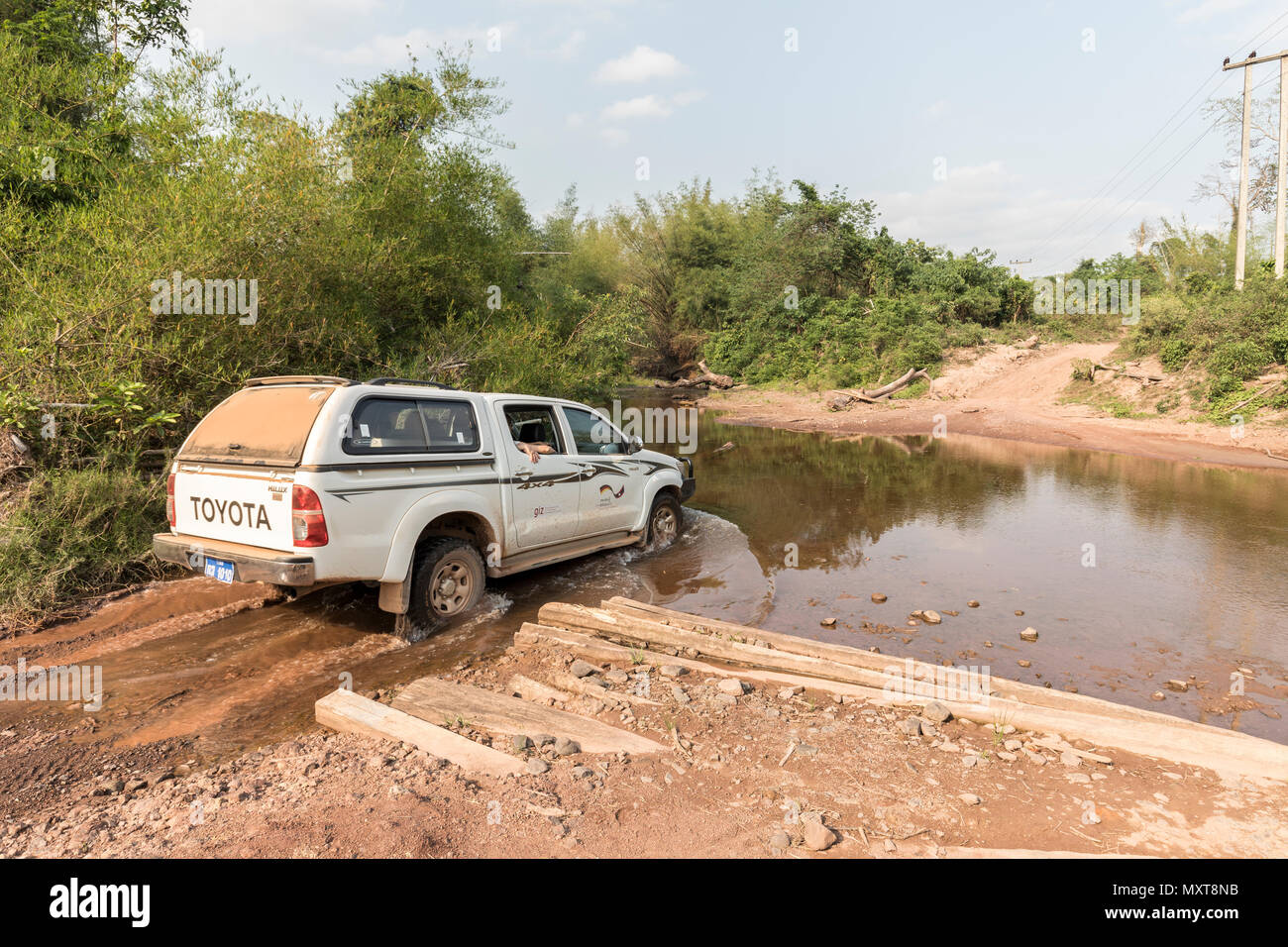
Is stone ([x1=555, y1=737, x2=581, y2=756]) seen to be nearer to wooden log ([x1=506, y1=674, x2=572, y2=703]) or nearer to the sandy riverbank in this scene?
the sandy riverbank

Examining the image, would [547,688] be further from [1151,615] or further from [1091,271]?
[1091,271]

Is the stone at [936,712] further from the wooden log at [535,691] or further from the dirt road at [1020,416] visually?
the dirt road at [1020,416]

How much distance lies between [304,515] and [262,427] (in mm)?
943

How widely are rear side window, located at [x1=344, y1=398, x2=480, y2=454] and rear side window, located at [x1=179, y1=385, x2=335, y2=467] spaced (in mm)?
302

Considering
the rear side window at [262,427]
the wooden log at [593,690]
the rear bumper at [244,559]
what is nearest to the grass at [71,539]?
the rear bumper at [244,559]

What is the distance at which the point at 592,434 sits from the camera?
7.55m

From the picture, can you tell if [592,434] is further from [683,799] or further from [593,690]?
[683,799]

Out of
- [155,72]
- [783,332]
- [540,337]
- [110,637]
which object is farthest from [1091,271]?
[110,637]

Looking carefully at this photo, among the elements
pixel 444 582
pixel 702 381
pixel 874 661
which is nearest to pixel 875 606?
pixel 874 661

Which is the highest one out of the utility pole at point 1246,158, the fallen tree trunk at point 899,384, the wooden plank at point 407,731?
the utility pole at point 1246,158

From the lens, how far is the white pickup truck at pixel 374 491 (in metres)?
4.62

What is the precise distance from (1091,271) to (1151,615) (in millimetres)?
38974

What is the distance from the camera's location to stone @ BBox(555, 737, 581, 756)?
3439 mm

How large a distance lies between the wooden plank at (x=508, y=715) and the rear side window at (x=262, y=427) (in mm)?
1845
